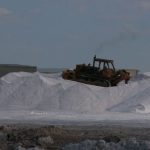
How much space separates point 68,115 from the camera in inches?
986

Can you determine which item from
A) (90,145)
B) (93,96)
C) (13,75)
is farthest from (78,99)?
(90,145)

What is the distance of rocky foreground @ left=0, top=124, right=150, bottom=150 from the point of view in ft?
41.5

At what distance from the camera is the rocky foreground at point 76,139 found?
498 inches

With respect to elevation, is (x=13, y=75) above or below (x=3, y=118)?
above

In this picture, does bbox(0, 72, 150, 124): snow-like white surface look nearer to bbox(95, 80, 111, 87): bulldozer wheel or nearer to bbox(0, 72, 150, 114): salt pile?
bbox(0, 72, 150, 114): salt pile

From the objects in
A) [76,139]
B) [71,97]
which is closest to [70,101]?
[71,97]

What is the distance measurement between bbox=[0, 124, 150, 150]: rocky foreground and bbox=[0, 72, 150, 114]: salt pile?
5477 mm

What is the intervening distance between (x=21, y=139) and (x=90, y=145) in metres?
3.91

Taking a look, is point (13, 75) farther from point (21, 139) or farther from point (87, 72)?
point (21, 139)

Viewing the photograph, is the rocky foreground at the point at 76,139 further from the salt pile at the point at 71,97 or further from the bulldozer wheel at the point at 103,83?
the bulldozer wheel at the point at 103,83

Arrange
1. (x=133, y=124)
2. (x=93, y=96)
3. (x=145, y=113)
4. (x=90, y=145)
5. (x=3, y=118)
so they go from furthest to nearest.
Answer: (x=93, y=96) < (x=145, y=113) < (x=3, y=118) < (x=133, y=124) < (x=90, y=145)

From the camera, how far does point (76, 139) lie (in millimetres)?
16906

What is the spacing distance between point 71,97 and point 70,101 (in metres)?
0.27

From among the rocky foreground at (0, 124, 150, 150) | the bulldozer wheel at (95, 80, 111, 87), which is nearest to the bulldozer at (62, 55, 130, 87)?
the bulldozer wheel at (95, 80, 111, 87)
